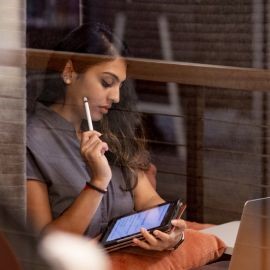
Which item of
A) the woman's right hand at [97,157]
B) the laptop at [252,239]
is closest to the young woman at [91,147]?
the woman's right hand at [97,157]

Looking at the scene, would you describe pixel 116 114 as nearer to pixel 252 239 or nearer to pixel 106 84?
pixel 106 84

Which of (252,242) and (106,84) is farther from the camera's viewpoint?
(106,84)

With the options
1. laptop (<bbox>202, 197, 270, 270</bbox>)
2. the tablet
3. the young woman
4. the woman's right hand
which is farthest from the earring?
laptop (<bbox>202, 197, 270, 270</bbox>)

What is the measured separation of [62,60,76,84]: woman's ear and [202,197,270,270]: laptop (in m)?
0.41

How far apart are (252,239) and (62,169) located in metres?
0.40

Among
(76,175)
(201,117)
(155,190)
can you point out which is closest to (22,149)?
(76,175)

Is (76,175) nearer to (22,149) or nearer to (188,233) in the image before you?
(22,149)

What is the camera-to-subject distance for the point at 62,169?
5.14 feet

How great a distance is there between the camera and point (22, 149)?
5.31 ft

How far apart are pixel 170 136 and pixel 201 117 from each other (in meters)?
0.08

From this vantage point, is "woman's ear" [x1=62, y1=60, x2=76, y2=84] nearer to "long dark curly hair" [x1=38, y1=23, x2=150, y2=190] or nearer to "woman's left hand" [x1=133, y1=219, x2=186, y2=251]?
"long dark curly hair" [x1=38, y1=23, x2=150, y2=190]

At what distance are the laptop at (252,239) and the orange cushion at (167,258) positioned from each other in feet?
0.35

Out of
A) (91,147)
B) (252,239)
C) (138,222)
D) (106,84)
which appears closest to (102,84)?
(106,84)

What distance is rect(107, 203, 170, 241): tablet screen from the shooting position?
4.90 ft
